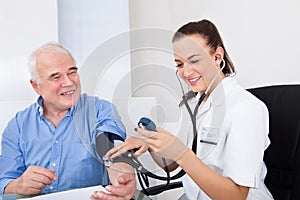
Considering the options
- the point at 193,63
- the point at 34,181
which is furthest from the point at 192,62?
the point at 34,181

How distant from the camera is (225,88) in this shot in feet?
Result: 3.42

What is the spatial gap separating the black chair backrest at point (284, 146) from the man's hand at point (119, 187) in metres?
0.41

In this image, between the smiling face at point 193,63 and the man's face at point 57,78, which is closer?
the smiling face at point 193,63

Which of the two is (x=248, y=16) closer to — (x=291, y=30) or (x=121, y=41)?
(x=291, y=30)

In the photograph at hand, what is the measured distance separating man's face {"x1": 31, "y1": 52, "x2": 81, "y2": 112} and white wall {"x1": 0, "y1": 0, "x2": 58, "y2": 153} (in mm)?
520

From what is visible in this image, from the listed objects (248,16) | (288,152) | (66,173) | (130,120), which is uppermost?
(248,16)

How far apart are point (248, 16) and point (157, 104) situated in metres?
0.87

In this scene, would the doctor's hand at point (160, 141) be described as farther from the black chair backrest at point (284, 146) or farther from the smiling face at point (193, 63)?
the black chair backrest at point (284, 146)

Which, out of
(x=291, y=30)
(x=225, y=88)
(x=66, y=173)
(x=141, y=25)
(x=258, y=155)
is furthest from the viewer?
(x=141, y=25)

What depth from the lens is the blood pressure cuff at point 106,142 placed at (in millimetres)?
848

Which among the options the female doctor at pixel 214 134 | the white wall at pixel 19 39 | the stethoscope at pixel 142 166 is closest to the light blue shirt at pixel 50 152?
the stethoscope at pixel 142 166

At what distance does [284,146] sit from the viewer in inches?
40.3

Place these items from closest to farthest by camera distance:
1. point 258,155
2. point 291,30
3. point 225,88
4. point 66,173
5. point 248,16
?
A: point 258,155 < point 225,88 < point 66,173 < point 291,30 < point 248,16

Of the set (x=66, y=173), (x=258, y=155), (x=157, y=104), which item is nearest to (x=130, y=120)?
(x=157, y=104)
